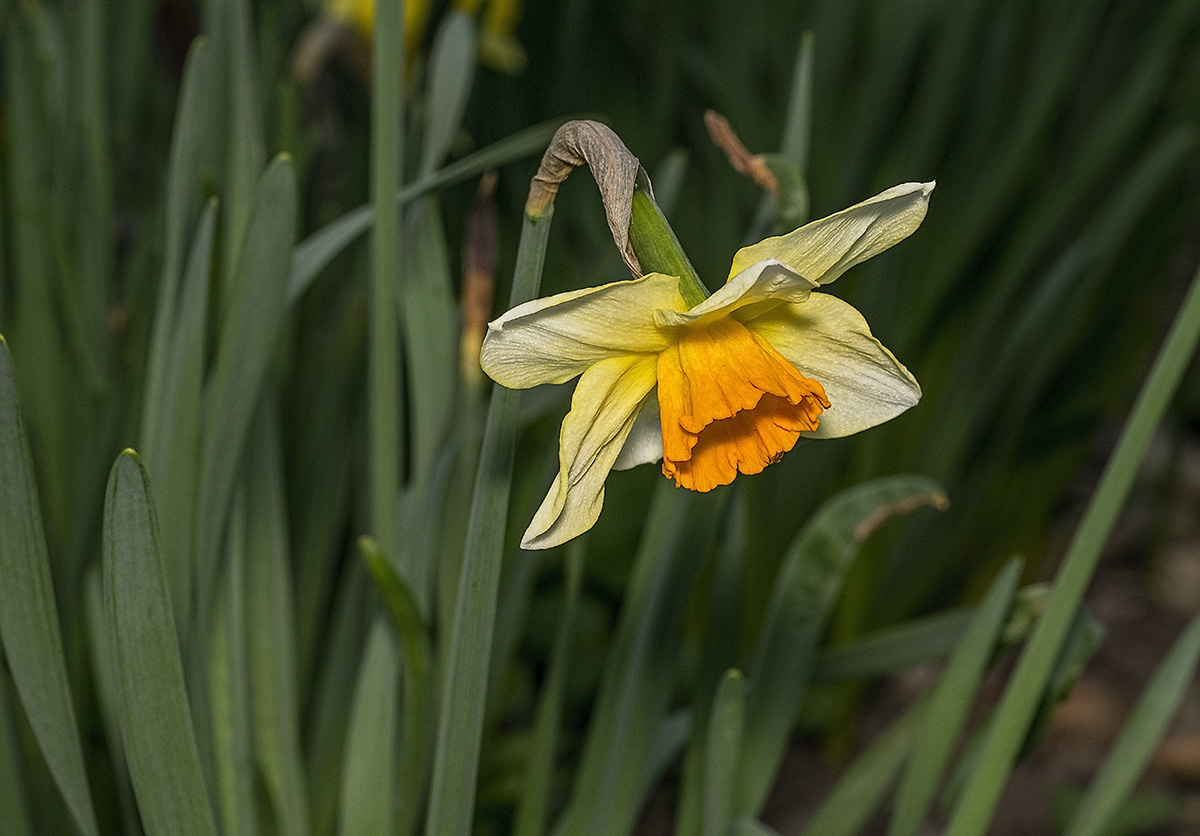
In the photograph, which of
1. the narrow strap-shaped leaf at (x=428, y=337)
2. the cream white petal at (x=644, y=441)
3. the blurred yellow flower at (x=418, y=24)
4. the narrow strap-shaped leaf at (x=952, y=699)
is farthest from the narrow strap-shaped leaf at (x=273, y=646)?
the blurred yellow flower at (x=418, y=24)

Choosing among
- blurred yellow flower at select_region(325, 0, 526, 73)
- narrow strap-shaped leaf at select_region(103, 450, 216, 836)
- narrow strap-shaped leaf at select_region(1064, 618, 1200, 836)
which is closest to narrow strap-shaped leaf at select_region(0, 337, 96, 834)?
narrow strap-shaped leaf at select_region(103, 450, 216, 836)

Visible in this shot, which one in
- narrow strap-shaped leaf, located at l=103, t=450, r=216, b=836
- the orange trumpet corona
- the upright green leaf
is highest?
the orange trumpet corona

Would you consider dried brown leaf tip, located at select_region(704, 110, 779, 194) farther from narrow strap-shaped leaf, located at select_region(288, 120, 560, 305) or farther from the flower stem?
the flower stem

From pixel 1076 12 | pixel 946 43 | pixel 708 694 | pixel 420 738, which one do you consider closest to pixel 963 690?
pixel 708 694

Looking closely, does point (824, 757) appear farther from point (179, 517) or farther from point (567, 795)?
point (179, 517)

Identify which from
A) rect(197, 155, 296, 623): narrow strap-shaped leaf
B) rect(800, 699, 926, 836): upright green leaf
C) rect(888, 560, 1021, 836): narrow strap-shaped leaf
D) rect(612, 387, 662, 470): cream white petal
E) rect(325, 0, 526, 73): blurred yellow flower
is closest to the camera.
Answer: rect(612, 387, 662, 470): cream white petal

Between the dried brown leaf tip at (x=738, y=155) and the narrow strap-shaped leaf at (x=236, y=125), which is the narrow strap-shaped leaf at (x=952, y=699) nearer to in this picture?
the dried brown leaf tip at (x=738, y=155)

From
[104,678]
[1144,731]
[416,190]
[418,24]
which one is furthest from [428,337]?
[418,24]

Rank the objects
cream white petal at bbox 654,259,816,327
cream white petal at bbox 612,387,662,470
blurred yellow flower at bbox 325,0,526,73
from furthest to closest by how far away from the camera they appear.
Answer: blurred yellow flower at bbox 325,0,526,73 → cream white petal at bbox 612,387,662,470 → cream white petal at bbox 654,259,816,327

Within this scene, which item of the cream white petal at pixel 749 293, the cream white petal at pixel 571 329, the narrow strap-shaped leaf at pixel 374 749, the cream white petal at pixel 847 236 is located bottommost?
the narrow strap-shaped leaf at pixel 374 749
